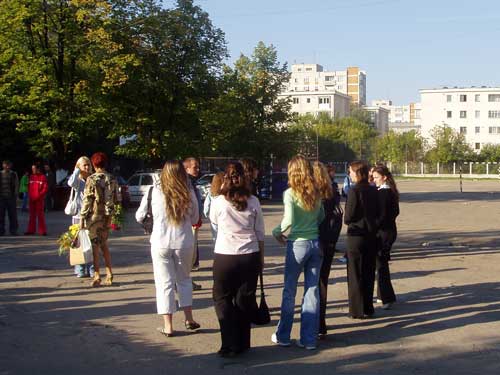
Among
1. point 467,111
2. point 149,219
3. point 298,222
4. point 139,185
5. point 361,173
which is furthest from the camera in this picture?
point 467,111

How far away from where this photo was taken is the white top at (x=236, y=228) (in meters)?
6.64

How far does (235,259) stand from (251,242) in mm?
237

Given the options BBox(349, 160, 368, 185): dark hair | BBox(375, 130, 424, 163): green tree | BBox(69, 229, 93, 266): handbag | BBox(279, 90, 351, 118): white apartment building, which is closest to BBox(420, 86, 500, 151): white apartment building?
BBox(375, 130, 424, 163): green tree

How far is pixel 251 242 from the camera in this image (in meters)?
6.70

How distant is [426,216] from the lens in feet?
85.4

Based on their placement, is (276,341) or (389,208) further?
(389,208)

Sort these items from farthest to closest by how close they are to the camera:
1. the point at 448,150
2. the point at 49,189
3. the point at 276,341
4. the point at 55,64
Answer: the point at 448,150
the point at 55,64
the point at 49,189
the point at 276,341

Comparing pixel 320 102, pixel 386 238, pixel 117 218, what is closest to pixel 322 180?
pixel 386 238

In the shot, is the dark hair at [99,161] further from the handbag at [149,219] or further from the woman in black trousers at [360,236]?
the woman in black trousers at [360,236]

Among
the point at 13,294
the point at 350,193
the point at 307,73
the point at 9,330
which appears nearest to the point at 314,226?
the point at 350,193

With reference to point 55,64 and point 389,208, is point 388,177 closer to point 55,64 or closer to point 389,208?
point 389,208

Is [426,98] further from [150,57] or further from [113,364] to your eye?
[113,364]

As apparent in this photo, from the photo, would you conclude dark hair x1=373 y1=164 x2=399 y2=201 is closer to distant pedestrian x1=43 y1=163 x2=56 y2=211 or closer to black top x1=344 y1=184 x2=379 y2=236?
black top x1=344 y1=184 x2=379 y2=236

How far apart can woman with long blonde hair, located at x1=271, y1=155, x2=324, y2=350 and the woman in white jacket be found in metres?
0.98
